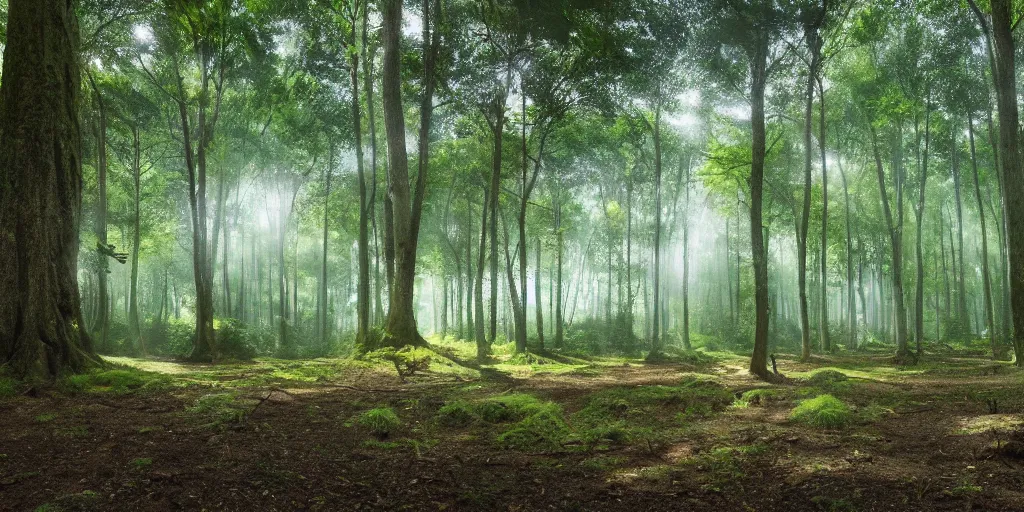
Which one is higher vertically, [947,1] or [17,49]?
[947,1]

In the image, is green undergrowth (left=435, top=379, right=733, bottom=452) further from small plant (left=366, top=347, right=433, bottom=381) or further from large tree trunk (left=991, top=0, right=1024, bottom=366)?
large tree trunk (left=991, top=0, right=1024, bottom=366)

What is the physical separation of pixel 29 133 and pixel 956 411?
12.6 m

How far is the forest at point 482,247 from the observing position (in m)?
3.98

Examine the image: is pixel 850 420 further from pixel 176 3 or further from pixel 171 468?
pixel 176 3

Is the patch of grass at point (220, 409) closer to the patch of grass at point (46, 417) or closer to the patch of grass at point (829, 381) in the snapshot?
the patch of grass at point (46, 417)

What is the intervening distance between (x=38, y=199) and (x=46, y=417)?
3829mm

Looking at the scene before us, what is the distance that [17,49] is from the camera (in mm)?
7270

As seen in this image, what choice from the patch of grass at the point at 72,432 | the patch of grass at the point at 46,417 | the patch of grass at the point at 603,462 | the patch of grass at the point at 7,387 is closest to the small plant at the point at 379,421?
the patch of grass at the point at 603,462

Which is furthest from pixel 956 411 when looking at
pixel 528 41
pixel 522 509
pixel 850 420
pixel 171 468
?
pixel 528 41

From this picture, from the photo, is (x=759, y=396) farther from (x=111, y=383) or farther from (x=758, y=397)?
(x=111, y=383)

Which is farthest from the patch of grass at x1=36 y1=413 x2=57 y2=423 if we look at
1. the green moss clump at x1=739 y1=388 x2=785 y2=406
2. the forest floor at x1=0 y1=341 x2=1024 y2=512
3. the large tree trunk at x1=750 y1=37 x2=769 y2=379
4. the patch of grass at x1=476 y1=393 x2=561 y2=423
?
the large tree trunk at x1=750 y1=37 x2=769 y2=379

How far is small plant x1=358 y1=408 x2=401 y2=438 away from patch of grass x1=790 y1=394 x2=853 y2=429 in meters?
4.50

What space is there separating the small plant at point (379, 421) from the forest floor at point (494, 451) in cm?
2

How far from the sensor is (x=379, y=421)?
5.59 metres
